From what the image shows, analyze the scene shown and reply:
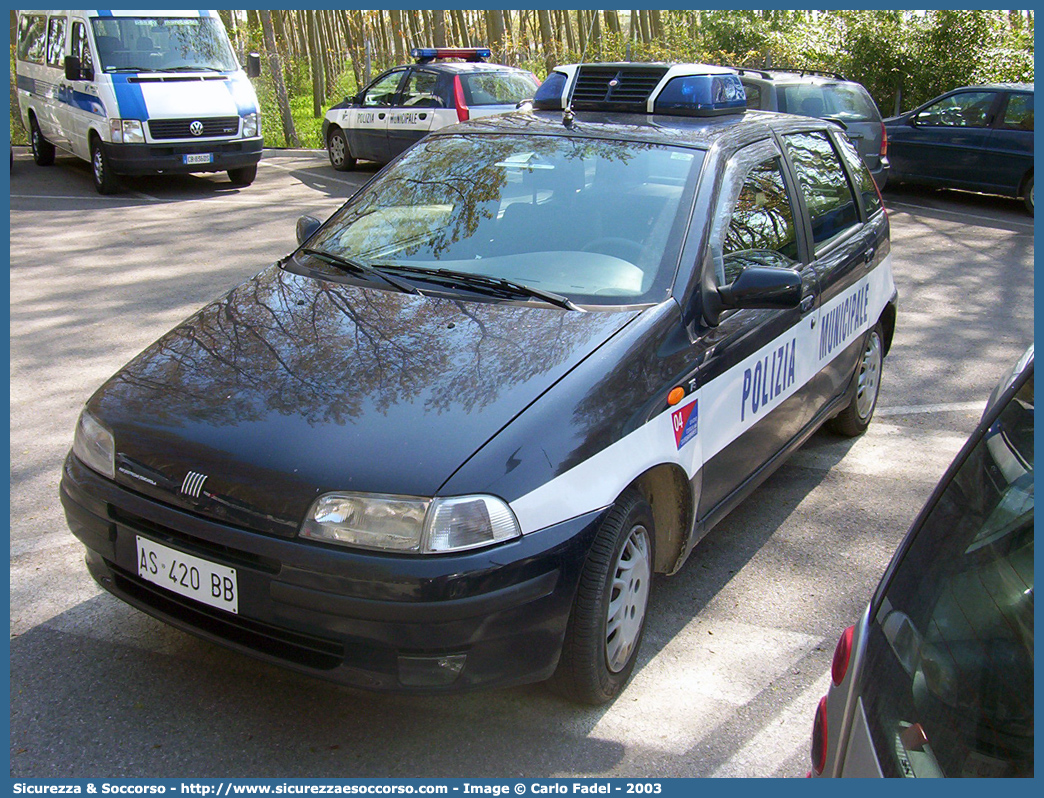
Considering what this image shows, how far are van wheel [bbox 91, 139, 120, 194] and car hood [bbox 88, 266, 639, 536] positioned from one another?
962cm

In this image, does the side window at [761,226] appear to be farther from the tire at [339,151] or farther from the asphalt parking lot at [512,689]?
the tire at [339,151]

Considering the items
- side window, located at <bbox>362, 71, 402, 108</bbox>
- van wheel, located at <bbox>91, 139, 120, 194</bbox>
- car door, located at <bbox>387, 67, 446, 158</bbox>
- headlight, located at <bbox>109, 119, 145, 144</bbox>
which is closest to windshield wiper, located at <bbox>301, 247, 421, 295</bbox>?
headlight, located at <bbox>109, 119, 145, 144</bbox>

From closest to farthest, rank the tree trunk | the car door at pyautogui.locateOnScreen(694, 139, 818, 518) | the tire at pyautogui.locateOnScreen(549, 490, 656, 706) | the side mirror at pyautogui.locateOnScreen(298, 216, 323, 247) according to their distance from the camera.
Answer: the tire at pyautogui.locateOnScreen(549, 490, 656, 706), the car door at pyautogui.locateOnScreen(694, 139, 818, 518), the side mirror at pyautogui.locateOnScreen(298, 216, 323, 247), the tree trunk

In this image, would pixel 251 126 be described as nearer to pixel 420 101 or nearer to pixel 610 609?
pixel 420 101

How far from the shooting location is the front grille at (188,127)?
467 inches

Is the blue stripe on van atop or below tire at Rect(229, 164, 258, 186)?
atop

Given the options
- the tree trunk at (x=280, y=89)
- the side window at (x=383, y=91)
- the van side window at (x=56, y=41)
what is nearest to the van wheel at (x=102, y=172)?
the van side window at (x=56, y=41)

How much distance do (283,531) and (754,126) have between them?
2.85 meters

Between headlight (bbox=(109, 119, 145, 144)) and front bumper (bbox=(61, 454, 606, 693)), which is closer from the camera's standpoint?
front bumper (bbox=(61, 454, 606, 693))

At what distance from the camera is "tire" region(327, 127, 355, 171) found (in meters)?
15.2

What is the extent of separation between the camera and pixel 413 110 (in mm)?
13914

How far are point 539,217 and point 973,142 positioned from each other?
11010mm

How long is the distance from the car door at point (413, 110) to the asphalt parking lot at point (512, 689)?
745cm

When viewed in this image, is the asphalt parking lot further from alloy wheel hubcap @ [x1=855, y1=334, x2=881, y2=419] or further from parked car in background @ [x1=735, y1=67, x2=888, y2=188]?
parked car in background @ [x1=735, y1=67, x2=888, y2=188]
